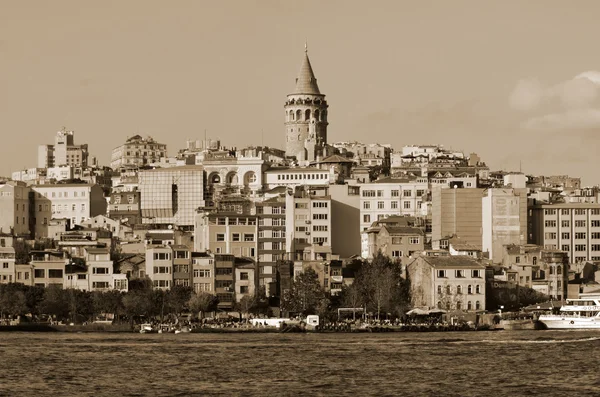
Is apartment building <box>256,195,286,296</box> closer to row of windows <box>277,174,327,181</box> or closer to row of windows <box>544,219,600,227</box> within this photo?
row of windows <box>544,219,600,227</box>

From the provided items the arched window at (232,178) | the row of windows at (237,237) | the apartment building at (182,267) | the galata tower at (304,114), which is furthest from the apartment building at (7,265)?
the galata tower at (304,114)

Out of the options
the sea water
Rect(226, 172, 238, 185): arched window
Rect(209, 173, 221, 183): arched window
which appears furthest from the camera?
Rect(226, 172, 238, 185): arched window

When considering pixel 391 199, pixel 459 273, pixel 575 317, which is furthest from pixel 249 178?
pixel 575 317

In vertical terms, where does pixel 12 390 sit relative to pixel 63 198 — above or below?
below

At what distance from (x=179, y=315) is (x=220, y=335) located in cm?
912

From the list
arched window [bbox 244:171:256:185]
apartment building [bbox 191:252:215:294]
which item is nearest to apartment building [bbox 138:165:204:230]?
arched window [bbox 244:171:256:185]

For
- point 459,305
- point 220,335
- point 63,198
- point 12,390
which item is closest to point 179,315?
point 220,335

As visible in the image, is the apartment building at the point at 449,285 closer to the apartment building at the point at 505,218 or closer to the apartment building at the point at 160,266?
the apartment building at the point at 505,218

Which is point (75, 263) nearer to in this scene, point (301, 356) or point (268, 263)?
point (268, 263)

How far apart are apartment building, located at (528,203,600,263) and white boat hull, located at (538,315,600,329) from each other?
22.8 meters

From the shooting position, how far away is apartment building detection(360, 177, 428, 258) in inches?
4756

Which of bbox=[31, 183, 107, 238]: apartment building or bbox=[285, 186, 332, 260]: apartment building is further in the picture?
bbox=[31, 183, 107, 238]: apartment building

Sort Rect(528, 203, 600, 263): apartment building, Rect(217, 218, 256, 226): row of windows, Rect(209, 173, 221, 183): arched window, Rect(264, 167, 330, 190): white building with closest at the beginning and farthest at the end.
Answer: Rect(217, 218, 256, 226): row of windows
Rect(528, 203, 600, 263): apartment building
Rect(264, 167, 330, 190): white building
Rect(209, 173, 221, 183): arched window

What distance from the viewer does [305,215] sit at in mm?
113250
